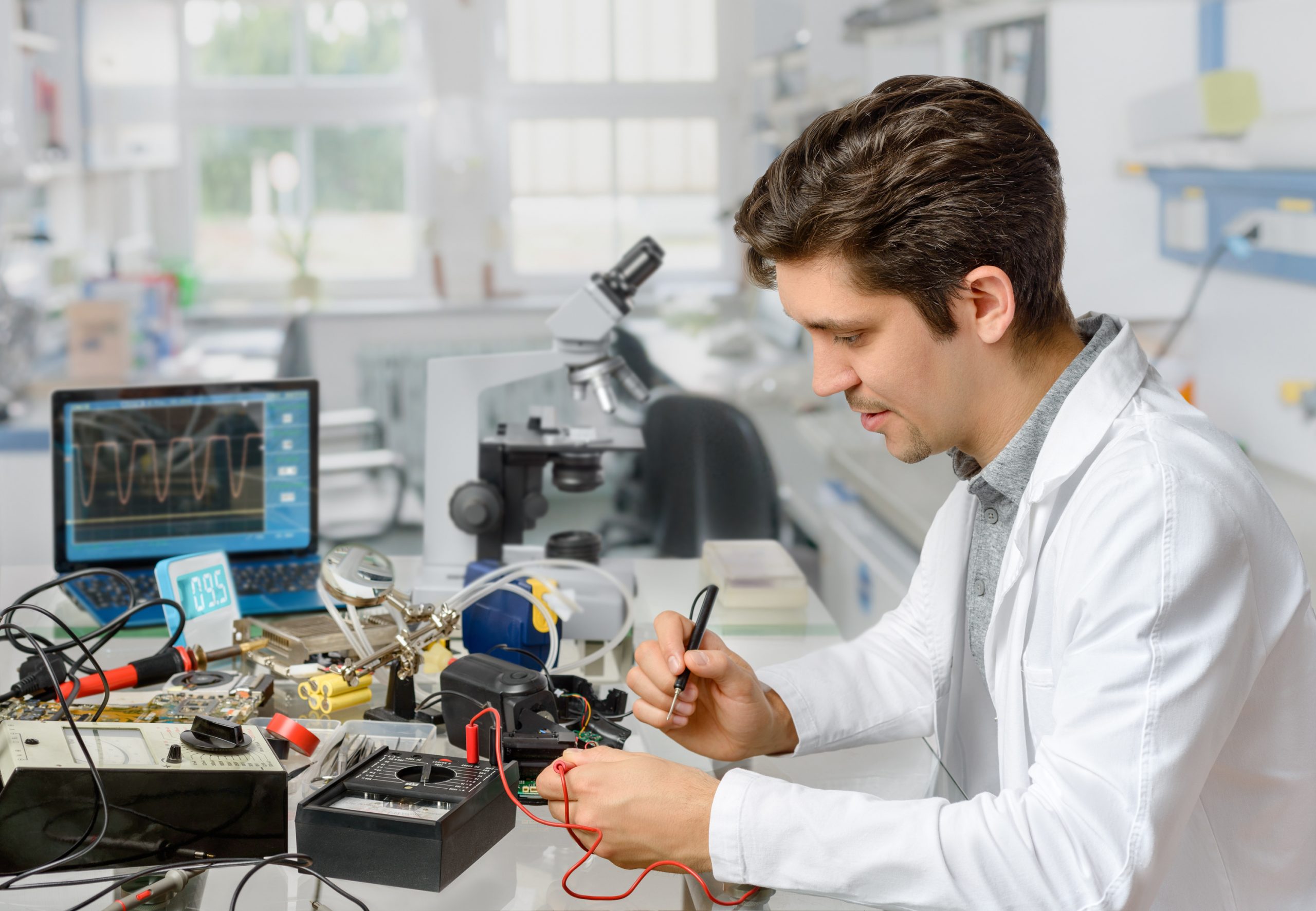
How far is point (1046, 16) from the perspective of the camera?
2.43m

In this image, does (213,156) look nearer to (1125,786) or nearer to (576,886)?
(576,886)

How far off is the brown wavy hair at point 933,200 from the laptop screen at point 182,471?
821mm

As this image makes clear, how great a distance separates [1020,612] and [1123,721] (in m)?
0.22

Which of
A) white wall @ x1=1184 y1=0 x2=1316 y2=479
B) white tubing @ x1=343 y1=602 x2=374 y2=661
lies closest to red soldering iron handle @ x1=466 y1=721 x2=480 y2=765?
white tubing @ x1=343 y1=602 x2=374 y2=661

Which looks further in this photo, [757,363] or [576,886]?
[757,363]

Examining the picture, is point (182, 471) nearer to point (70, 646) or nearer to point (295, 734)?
point (70, 646)

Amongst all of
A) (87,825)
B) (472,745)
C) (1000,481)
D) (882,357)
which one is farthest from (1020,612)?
(87,825)

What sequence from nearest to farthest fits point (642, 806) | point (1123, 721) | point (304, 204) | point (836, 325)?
point (1123, 721) < point (642, 806) < point (836, 325) < point (304, 204)

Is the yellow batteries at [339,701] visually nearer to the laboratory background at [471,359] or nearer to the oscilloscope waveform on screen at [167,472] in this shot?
the laboratory background at [471,359]

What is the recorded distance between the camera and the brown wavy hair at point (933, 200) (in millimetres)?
912

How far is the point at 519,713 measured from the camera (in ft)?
3.44

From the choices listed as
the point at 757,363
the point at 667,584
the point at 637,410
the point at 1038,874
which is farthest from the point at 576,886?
the point at 757,363

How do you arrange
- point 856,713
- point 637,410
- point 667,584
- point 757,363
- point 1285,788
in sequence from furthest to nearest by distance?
point 757,363, point 637,410, point 667,584, point 856,713, point 1285,788

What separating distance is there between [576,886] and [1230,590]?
0.54 metres
